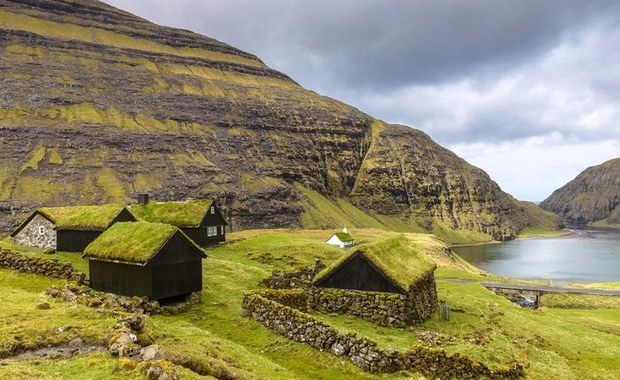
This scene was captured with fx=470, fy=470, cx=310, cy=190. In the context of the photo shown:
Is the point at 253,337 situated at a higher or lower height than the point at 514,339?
higher

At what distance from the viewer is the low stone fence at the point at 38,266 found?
37156 millimetres

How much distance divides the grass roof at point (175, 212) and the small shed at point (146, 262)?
29.3m

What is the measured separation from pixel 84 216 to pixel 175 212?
1887 cm

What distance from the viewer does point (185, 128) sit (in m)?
187

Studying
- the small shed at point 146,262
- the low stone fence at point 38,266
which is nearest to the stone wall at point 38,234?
the low stone fence at point 38,266

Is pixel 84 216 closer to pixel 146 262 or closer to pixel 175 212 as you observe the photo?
pixel 175 212

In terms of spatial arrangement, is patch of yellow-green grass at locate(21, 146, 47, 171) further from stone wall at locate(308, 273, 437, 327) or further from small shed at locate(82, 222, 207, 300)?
stone wall at locate(308, 273, 437, 327)

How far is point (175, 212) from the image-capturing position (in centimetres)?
6638

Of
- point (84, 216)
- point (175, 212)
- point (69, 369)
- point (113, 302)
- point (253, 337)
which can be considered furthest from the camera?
point (175, 212)

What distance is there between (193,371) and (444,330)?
21.3 metres

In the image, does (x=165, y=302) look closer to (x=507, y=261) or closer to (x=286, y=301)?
(x=286, y=301)

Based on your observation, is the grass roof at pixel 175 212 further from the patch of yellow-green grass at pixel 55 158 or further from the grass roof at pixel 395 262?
the patch of yellow-green grass at pixel 55 158

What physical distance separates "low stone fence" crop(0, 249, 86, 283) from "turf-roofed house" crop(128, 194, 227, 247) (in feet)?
79.9

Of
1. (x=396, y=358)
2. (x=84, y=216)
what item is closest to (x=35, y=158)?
(x=84, y=216)
